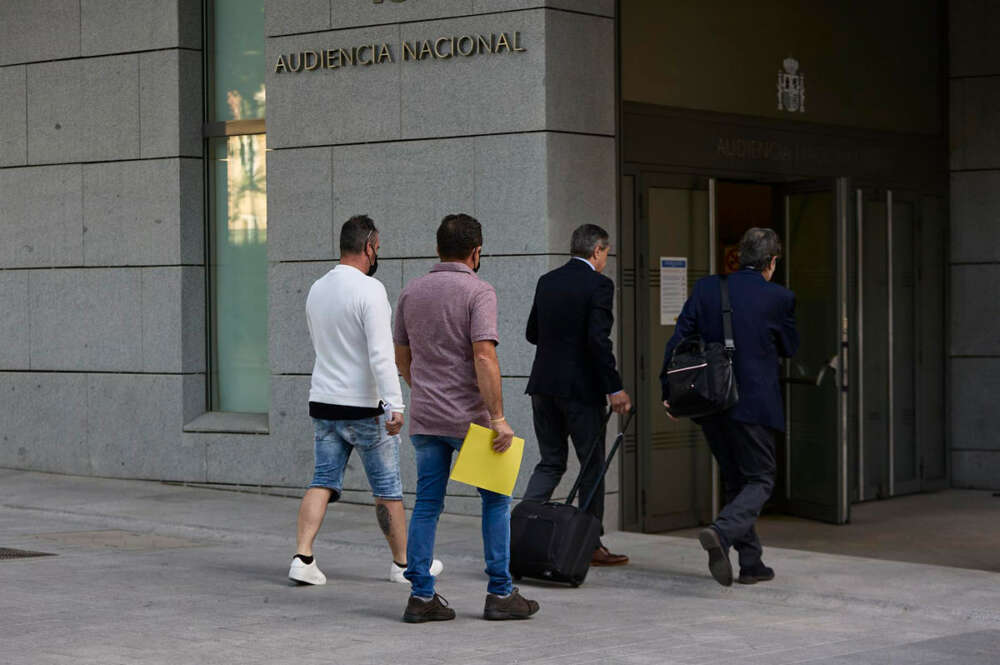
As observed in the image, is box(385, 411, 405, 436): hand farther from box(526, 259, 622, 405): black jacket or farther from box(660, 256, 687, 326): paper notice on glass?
box(660, 256, 687, 326): paper notice on glass

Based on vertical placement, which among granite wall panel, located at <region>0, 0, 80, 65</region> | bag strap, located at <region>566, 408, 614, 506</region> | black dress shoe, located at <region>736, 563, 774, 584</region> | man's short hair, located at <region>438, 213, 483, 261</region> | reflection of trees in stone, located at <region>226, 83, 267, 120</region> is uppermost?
granite wall panel, located at <region>0, 0, 80, 65</region>

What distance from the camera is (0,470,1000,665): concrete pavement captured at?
23.0ft

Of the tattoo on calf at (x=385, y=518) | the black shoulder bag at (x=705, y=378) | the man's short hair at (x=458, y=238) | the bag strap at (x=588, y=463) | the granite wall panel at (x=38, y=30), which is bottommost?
the tattoo on calf at (x=385, y=518)

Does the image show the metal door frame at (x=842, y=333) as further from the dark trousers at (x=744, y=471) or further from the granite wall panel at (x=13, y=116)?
the granite wall panel at (x=13, y=116)

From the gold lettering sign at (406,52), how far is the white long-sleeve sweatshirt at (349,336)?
2946 mm

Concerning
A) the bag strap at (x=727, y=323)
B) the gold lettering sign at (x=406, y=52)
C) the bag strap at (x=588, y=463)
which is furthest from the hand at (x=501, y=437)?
the gold lettering sign at (x=406, y=52)

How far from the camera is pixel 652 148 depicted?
37.1 ft

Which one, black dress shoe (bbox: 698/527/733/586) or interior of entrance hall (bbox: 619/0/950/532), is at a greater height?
interior of entrance hall (bbox: 619/0/950/532)

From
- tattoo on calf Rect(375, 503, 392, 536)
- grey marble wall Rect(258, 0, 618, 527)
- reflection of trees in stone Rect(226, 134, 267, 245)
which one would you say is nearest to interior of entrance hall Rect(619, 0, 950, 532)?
grey marble wall Rect(258, 0, 618, 527)

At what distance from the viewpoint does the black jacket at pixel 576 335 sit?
884 cm

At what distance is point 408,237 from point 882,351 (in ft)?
13.9

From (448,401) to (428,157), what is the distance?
3.98 m

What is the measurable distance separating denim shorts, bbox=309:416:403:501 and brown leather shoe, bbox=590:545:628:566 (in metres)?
1.32

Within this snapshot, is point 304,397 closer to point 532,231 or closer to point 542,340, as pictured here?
point 532,231
